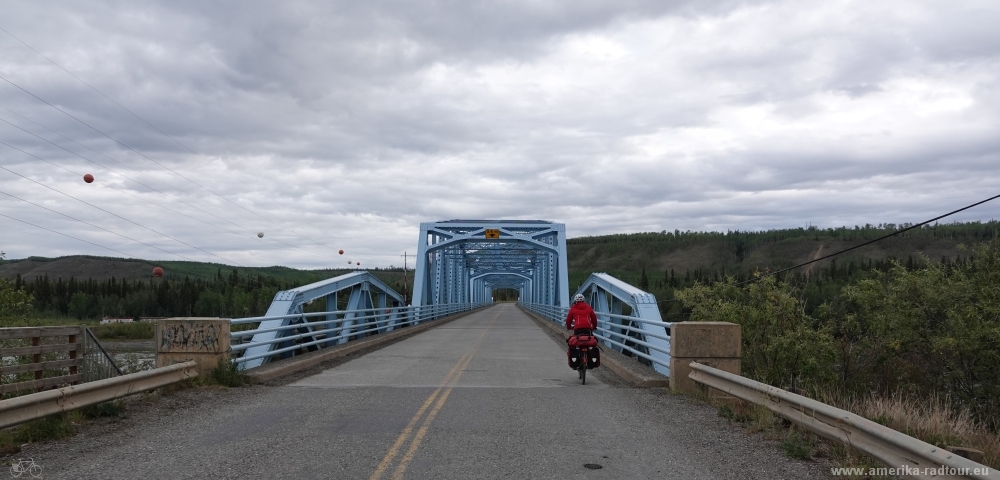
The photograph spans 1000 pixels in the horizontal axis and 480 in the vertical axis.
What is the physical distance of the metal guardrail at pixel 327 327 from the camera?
12223 mm

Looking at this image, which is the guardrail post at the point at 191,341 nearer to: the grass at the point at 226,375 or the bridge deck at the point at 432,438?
the grass at the point at 226,375

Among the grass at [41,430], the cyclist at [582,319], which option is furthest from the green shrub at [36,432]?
the cyclist at [582,319]

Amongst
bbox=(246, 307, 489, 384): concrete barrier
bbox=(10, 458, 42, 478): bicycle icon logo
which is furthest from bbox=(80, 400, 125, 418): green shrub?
bbox=(246, 307, 489, 384): concrete barrier

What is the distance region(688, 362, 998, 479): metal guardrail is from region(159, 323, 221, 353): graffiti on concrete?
7.50 metres

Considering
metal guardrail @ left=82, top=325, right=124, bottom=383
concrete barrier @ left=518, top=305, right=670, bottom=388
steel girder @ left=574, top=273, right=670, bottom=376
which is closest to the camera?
metal guardrail @ left=82, top=325, right=124, bottom=383

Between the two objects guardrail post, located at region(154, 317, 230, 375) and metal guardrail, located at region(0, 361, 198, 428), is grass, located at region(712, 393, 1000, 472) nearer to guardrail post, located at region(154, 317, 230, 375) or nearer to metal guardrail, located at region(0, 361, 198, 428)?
metal guardrail, located at region(0, 361, 198, 428)

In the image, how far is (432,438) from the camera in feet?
22.5

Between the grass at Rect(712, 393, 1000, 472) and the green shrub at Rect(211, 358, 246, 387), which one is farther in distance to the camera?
the green shrub at Rect(211, 358, 246, 387)

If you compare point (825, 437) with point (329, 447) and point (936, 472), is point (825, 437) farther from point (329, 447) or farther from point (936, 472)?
point (329, 447)

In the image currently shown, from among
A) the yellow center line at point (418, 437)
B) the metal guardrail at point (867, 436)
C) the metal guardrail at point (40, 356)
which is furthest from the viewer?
the metal guardrail at point (40, 356)

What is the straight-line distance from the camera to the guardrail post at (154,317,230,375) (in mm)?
10469

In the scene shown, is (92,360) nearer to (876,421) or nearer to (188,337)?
(188,337)

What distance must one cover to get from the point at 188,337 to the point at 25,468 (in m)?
5.03

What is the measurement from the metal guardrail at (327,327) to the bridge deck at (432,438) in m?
1.60
